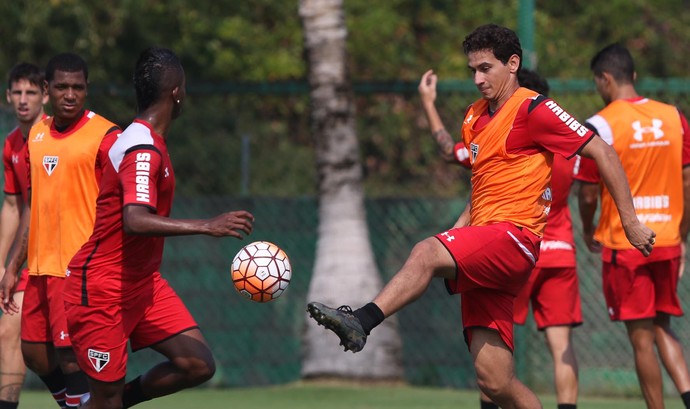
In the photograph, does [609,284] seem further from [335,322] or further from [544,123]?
[335,322]

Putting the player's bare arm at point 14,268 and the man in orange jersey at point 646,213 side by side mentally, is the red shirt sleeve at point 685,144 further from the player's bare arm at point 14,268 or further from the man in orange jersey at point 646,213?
the player's bare arm at point 14,268

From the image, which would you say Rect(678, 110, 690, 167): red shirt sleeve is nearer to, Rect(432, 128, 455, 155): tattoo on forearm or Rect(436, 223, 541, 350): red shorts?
Rect(432, 128, 455, 155): tattoo on forearm

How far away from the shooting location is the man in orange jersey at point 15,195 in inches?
332

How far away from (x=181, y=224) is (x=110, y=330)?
899mm

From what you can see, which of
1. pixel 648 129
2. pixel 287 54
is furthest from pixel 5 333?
pixel 287 54

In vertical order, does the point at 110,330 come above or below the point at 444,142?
below

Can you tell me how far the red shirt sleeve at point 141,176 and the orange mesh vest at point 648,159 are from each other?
11.1 ft

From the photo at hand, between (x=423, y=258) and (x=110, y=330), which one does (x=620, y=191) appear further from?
(x=110, y=330)

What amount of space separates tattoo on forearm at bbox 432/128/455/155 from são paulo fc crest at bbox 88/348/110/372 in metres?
3.16

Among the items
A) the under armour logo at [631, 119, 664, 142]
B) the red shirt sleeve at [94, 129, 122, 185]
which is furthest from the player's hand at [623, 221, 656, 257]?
the red shirt sleeve at [94, 129, 122, 185]

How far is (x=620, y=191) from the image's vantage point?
21.5 ft

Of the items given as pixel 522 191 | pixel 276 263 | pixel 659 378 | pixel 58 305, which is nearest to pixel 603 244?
pixel 659 378

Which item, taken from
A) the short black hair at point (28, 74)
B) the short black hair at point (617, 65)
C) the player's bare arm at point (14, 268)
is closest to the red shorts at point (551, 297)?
the short black hair at point (617, 65)

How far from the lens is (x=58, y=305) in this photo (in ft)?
24.7
